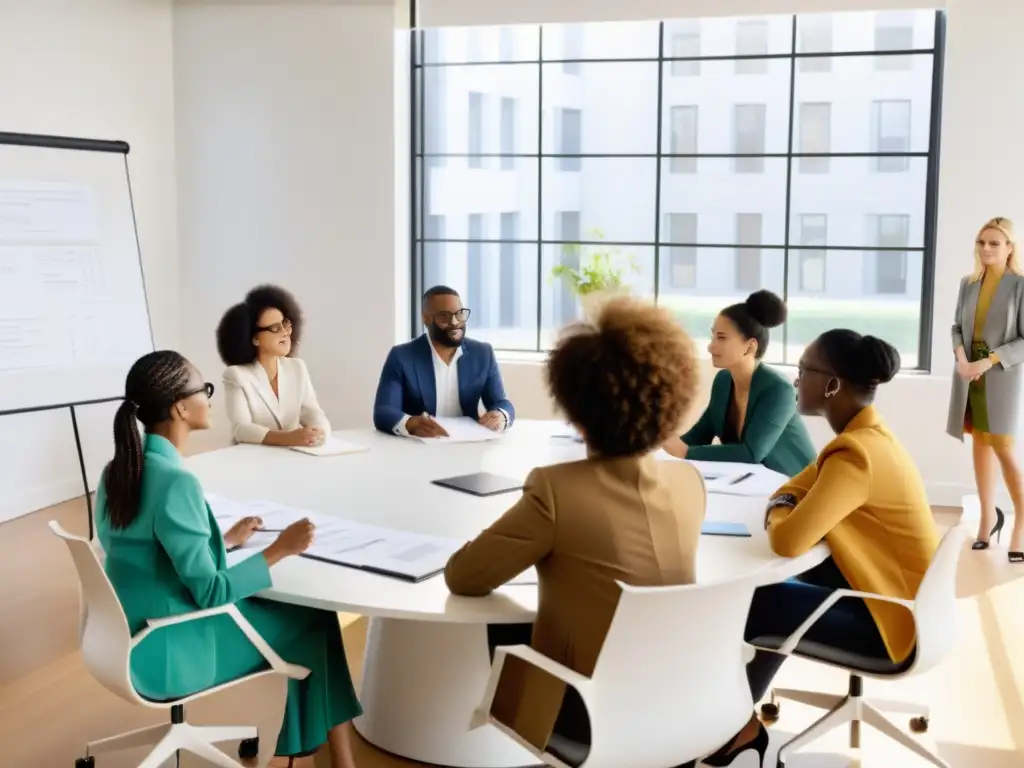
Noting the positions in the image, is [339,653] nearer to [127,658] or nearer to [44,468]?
[127,658]

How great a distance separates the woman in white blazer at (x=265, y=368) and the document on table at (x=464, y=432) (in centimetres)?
41

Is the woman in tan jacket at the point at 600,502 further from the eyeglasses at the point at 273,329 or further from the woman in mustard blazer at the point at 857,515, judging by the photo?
the eyeglasses at the point at 273,329

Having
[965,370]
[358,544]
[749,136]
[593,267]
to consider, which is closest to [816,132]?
[749,136]

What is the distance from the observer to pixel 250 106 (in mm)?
6730

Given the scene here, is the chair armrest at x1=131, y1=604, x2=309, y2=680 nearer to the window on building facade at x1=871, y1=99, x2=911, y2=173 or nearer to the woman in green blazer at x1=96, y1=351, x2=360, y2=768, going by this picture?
the woman in green blazer at x1=96, y1=351, x2=360, y2=768

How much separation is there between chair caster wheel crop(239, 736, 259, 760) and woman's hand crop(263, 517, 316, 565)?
3.02 feet

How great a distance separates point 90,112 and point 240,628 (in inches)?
172

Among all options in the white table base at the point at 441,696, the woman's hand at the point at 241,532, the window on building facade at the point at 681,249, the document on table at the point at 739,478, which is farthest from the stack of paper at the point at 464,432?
the window on building facade at the point at 681,249

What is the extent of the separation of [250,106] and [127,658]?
487 cm

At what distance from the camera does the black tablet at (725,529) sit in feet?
9.07

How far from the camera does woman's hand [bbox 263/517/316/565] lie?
2.47m

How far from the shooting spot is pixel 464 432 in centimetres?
401

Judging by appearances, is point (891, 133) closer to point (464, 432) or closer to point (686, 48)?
point (686, 48)

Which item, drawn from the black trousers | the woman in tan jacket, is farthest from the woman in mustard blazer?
the woman in tan jacket
